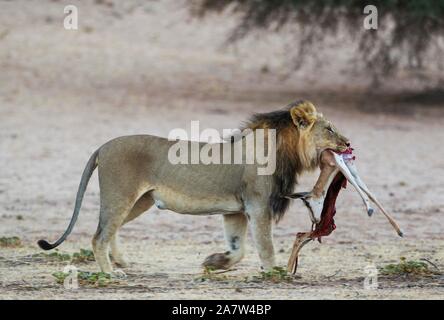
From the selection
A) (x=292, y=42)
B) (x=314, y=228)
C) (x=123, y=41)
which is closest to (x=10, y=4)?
(x=123, y=41)

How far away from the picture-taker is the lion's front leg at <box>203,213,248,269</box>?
808 centimetres

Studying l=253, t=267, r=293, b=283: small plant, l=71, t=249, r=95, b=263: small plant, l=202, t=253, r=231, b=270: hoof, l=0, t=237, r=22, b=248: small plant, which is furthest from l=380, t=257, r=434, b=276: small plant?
l=0, t=237, r=22, b=248: small plant

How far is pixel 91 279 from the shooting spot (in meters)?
7.41

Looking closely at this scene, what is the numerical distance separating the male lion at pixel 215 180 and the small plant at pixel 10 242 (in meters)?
1.38

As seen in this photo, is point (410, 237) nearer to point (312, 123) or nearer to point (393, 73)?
point (312, 123)

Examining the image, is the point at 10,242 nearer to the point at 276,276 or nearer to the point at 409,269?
the point at 276,276

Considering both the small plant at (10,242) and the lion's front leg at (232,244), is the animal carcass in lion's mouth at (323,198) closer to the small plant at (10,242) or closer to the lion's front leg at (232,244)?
the lion's front leg at (232,244)

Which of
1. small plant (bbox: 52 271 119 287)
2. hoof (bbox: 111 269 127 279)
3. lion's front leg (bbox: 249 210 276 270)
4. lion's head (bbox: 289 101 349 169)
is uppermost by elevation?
lion's head (bbox: 289 101 349 169)

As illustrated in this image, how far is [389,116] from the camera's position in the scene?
54.5 ft

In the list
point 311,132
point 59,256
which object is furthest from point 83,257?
point 311,132

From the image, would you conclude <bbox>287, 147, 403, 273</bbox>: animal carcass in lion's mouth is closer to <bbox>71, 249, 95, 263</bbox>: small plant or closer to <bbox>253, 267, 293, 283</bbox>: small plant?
<bbox>253, 267, 293, 283</bbox>: small plant

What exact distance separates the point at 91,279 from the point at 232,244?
3.83 ft

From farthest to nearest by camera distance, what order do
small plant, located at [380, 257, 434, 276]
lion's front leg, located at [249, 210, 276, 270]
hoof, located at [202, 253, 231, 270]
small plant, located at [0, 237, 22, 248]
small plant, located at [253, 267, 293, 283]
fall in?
small plant, located at [0, 237, 22, 248]
hoof, located at [202, 253, 231, 270]
small plant, located at [380, 257, 434, 276]
lion's front leg, located at [249, 210, 276, 270]
small plant, located at [253, 267, 293, 283]

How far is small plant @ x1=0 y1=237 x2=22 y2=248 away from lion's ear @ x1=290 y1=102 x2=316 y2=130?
2743mm
